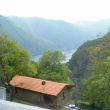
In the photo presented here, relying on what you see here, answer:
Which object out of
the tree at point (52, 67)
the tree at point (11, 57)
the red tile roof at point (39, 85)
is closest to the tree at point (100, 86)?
the tree at point (52, 67)

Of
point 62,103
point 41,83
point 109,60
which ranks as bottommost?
point 62,103

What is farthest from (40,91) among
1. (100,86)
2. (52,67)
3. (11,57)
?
(52,67)

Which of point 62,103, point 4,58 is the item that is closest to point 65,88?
point 62,103

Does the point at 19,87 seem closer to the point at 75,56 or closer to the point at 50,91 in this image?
the point at 50,91

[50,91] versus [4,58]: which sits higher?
[4,58]

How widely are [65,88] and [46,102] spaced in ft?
8.70

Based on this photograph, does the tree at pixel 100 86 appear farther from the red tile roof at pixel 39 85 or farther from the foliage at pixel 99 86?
the red tile roof at pixel 39 85

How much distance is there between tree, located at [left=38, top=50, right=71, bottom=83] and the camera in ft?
148

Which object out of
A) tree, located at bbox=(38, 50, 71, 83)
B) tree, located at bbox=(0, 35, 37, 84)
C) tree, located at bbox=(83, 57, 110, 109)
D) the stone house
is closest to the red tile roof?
the stone house

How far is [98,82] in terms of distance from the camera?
38562 millimetres

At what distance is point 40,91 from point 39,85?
3.81ft

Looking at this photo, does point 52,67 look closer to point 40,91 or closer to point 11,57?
point 11,57

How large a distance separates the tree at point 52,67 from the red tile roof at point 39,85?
22.6ft

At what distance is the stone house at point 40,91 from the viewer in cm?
3594
